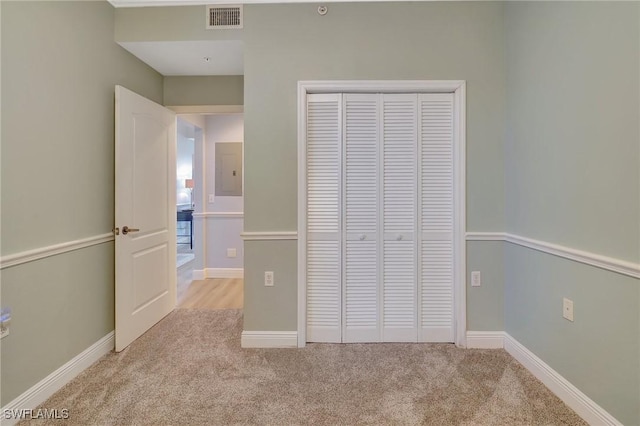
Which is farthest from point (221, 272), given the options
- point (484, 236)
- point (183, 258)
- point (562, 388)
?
point (562, 388)

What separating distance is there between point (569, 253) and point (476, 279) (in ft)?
2.39

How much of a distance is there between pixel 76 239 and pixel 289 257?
1.41 m

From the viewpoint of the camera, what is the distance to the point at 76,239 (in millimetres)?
1961

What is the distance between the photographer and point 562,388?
1.70m

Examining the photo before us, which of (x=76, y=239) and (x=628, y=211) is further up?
(x=628, y=211)

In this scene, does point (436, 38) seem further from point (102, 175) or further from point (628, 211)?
point (102, 175)

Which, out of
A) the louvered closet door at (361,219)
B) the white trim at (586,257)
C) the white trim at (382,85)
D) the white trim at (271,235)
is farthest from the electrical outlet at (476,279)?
the white trim at (271,235)

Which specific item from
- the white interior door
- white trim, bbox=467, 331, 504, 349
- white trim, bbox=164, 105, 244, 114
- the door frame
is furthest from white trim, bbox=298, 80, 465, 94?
white trim, bbox=467, 331, 504, 349

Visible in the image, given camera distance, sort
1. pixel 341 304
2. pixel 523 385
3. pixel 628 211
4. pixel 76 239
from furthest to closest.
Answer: pixel 341 304 < pixel 76 239 < pixel 523 385 < pixel 628 211

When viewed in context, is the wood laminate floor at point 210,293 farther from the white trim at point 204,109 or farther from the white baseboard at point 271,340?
the white trim at point 204,109

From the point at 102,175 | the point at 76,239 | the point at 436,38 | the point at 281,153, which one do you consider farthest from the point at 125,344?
the point at 436,38

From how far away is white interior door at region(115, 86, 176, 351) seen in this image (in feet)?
7.39

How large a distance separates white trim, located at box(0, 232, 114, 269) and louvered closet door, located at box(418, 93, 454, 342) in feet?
7.83

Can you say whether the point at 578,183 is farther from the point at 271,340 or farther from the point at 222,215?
the point at 222,215
